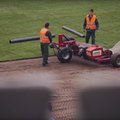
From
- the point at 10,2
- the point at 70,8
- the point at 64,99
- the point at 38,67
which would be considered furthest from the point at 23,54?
the point at 10,2

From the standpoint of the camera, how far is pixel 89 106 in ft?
3.57

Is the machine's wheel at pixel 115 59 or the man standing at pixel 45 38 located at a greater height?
the man standing at pixel 45 38

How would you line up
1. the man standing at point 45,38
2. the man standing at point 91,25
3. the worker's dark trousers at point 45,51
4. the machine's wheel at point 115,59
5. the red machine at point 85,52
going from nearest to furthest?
the machine's wheel at point 115,59, the red machine at point 85,52, the man standing at point 45,38, the worker's dark trousers at point 45,51, the man standing at point 91,25

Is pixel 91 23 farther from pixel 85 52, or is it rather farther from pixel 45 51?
pixel 45 51

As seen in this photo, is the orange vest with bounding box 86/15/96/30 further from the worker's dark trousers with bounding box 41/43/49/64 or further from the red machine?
the worker's dark trousers with bounding box 41/43/49/64

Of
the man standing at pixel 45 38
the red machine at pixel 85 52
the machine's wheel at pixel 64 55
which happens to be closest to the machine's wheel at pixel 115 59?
the red machine at pixel 85 52

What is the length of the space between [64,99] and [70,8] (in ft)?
55.1

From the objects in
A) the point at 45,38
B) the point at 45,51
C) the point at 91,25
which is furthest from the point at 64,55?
the point at 91,25

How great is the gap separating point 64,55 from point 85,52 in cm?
75

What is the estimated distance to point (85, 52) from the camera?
14133mm

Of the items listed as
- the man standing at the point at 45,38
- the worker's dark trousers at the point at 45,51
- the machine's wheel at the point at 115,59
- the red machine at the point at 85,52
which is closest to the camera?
the machine's wheel at the point at 115,59

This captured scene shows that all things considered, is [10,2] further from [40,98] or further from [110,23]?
[40,98]

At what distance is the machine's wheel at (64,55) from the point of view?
46.4 feet

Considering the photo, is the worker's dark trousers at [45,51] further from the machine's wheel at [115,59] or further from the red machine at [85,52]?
the machine's wheel at [115,59]
